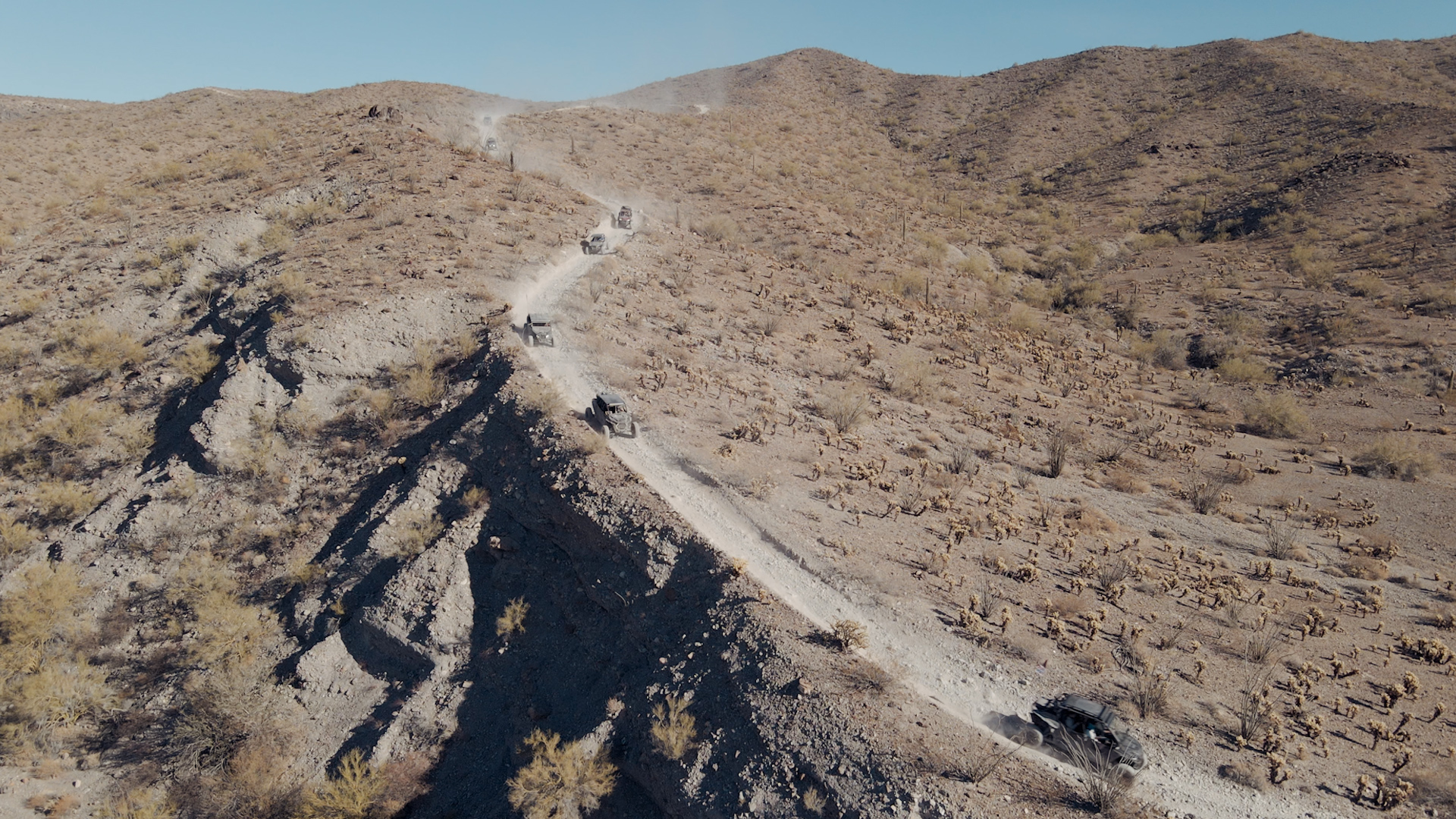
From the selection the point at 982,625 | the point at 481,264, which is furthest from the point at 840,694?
the point at 481,264

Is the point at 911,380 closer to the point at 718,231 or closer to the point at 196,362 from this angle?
the point at 718,231

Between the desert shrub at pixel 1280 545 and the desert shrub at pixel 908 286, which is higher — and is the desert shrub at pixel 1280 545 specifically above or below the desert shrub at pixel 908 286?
below

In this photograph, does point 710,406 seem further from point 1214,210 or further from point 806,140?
point 806,140

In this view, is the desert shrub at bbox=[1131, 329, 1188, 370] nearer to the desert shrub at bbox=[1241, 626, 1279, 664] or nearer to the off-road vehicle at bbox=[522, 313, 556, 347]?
the desert shrub at bbox=[1241, 626, 1279, 664]

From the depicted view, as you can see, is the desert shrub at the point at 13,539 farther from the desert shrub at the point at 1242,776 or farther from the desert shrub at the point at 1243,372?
the desert shrub at the point at 1243,372

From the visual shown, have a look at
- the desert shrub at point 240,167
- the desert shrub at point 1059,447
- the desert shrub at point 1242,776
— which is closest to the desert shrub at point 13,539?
the desert shrub at point 240,167

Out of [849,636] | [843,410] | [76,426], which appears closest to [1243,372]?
[843,410]
